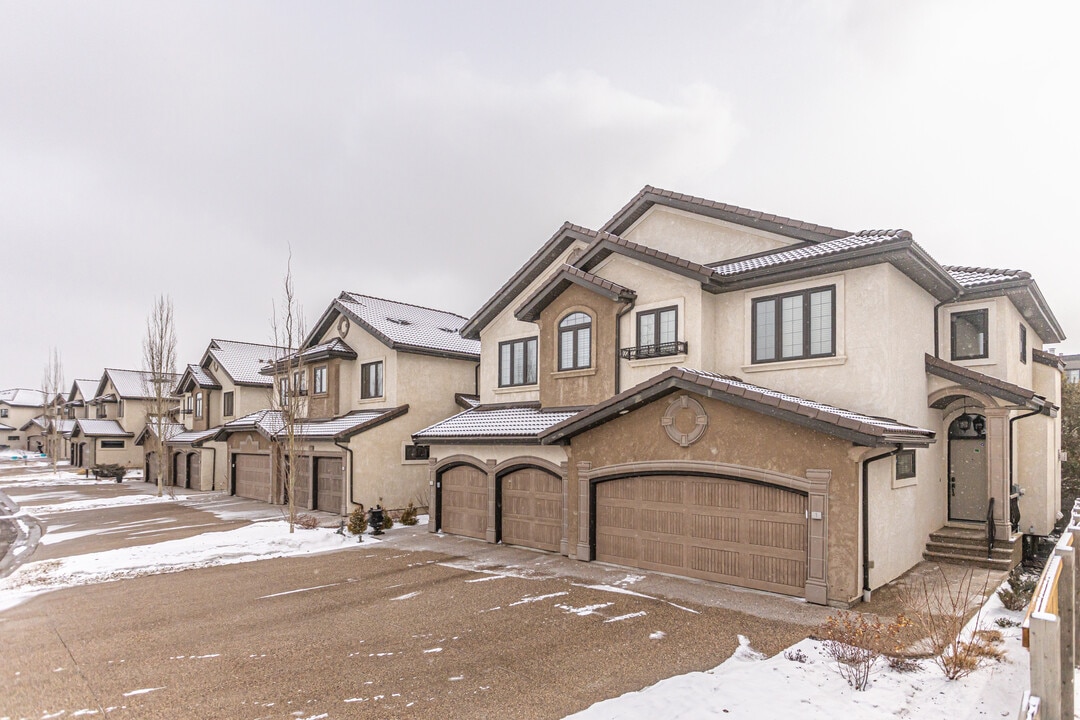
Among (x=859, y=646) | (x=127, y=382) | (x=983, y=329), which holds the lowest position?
(x=859, y=646)

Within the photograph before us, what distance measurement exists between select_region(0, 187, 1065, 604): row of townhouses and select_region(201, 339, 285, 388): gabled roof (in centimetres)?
1589

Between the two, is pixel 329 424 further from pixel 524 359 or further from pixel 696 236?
pixel 696 236

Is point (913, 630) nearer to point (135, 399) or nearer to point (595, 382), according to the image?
point (595, 382)

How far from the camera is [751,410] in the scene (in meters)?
11.0

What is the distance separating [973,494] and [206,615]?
56.9 ft

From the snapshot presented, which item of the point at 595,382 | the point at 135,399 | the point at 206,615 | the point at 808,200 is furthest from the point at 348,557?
the point at 135,399

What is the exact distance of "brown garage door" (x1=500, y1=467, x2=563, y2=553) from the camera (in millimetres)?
14883

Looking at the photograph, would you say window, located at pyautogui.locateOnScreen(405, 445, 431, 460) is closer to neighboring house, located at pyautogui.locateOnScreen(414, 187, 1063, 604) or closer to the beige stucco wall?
neighboring house, located at pyautogui.locateOnScreen(414, 187, 1063, 604)

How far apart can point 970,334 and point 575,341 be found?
995cm

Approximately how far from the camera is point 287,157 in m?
27.3

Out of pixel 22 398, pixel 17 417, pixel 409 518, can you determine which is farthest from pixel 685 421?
pixel 22 398

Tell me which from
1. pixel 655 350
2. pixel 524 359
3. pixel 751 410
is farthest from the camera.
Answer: pixel 524 359

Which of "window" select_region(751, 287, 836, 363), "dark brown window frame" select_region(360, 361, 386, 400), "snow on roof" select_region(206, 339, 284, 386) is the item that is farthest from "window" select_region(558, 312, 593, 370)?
"snow on roof" select_region(206, 339, 284, 386)

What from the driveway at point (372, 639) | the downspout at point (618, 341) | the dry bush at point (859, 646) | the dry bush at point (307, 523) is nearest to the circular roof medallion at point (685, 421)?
the downspout at point (618, 341)
